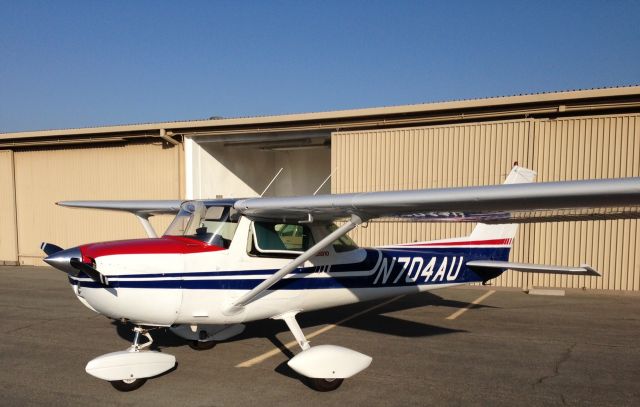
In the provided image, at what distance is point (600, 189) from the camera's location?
10.6 ft

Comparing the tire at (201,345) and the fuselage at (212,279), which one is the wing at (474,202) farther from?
the tire at (201,345)

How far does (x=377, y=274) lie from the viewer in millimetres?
6199

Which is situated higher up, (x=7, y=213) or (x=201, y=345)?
(x=7, y=213)

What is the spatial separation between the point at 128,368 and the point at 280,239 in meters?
2.05

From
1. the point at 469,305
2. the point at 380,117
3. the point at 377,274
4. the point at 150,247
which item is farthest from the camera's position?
the point at 380,117

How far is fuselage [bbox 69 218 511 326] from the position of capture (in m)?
4.34

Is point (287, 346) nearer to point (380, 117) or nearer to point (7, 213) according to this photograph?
point (380, 117)

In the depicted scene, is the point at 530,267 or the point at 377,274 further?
the point at 530,267

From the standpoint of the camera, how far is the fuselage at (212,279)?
434 cm

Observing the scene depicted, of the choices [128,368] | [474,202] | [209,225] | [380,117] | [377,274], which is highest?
[380,117]

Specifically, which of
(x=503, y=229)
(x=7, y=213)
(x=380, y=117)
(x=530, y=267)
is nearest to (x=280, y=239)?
A: (x=530, y=267)

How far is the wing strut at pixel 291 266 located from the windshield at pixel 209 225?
1.97 ft

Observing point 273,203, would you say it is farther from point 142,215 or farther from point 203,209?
point 142,215

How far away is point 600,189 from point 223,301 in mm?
3634
